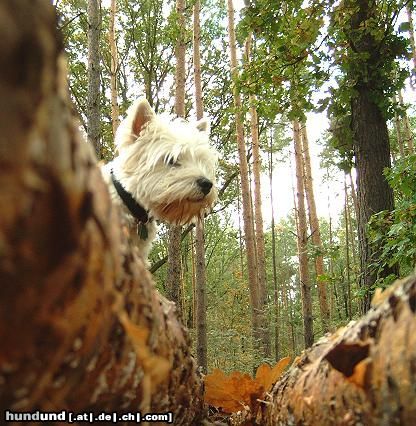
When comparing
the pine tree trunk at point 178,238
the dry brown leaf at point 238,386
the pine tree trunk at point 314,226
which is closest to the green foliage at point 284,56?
the pine tree trunk at point 178,238

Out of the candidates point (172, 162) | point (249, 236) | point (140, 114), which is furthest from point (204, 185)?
point (249, 236)

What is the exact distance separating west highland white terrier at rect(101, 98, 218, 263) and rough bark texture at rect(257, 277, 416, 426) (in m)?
2.46

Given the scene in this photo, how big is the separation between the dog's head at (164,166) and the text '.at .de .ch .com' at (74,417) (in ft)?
8.94

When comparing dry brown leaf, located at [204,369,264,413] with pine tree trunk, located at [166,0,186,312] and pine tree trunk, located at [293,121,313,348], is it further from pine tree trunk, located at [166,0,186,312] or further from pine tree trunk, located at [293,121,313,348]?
pine tree trunk, located at [293,121,313,348]

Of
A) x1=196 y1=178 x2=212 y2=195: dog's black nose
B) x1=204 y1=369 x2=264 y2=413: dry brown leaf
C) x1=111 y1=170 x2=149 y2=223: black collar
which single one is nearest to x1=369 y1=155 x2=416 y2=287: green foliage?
x1=196 y1=178 x2=212 y2=195: dog's black nose

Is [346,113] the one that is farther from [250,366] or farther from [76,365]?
[250,366]

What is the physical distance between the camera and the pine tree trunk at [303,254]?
1143 cm

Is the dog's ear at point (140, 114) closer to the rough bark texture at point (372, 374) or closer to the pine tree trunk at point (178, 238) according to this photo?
the rough bark texture at point (372, 374)

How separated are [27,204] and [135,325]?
1.76 feet

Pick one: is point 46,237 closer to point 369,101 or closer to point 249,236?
point 369,101

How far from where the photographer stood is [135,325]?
0.89 m

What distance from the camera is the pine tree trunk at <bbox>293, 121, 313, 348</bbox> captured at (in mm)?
11426

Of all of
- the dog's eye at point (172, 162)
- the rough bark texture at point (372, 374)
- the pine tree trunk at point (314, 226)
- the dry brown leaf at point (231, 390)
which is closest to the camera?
the rough bark texture at point (372, 374)

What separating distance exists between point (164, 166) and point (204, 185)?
43cm
